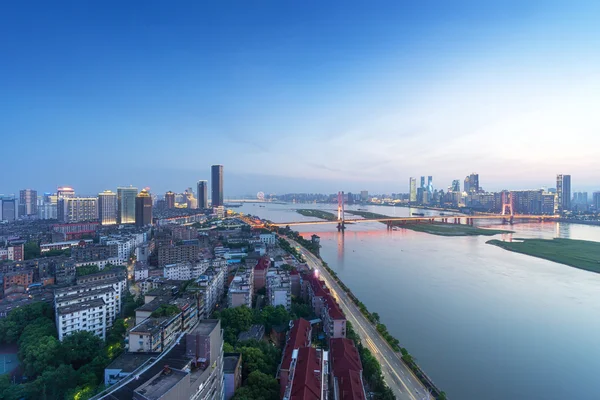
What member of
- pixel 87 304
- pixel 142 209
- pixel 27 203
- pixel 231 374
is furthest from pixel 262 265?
pixel 27 203

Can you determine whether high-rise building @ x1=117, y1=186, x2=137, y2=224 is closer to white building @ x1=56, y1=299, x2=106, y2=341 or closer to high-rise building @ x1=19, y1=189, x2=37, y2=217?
high-rise building @ x1=19, y1=189, x2=37, y2=217

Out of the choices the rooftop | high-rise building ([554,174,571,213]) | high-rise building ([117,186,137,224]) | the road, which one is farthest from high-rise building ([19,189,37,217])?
high-rise building ([554,174,571,213])

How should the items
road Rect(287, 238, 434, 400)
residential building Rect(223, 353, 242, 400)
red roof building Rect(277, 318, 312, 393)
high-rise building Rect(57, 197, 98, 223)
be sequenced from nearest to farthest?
1. residential building Rect(223, 353, 242, 400)
2. red roof building Rect(277, 318, 312, 393)
3. road Rect(287, 238, 434, 400)
4. high-rise building Rect(57, 197, 98, 223)

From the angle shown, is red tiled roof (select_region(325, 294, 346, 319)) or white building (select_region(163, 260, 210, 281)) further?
white building (select_region(163, 260, 210, 281))

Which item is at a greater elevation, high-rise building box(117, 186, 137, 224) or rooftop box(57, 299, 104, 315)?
high-rise building box(117, 186, 137, 224)

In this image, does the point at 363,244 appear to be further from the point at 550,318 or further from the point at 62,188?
the point at 62,188

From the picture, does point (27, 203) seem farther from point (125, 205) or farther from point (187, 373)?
point (187, 373)

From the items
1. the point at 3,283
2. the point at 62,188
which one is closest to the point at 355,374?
the point at 3,283
